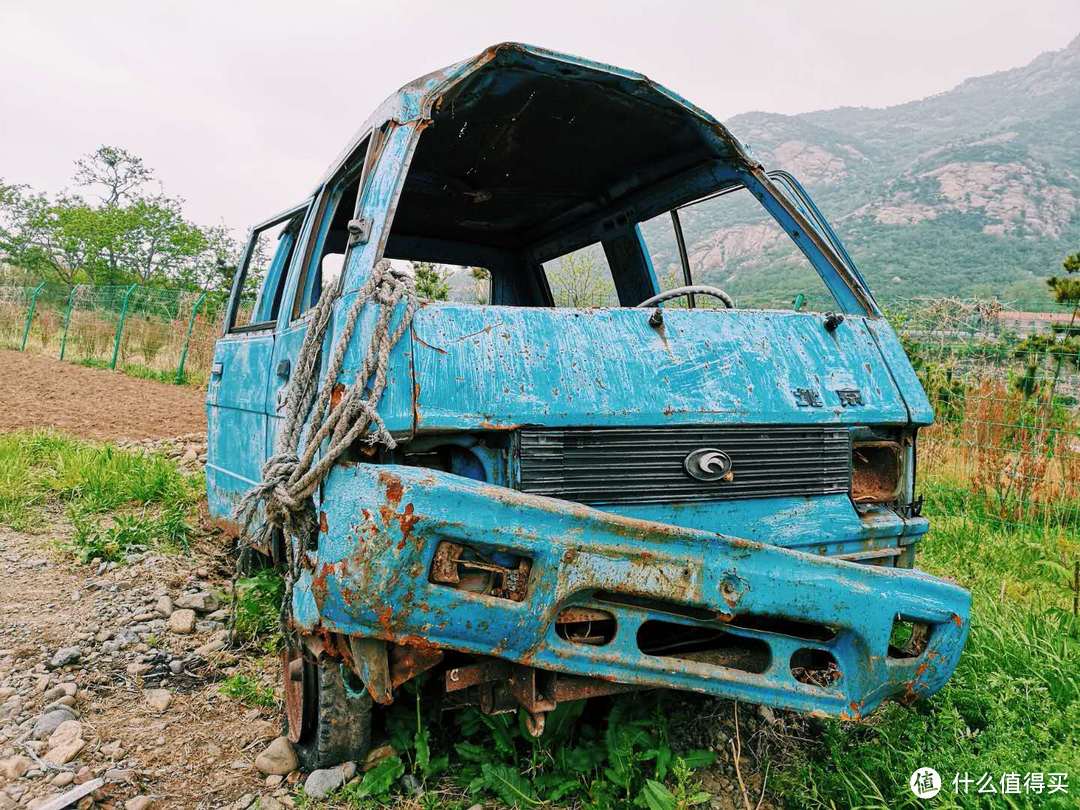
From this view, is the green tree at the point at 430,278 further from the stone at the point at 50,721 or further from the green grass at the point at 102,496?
the stone at the point at 50,721

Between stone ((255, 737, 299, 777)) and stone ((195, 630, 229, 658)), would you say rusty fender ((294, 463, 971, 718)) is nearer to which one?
stone ((255, 737, 299, 777))

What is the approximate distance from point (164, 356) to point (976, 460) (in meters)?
15.2

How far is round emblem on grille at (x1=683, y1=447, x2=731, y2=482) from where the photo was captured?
83.2 inches

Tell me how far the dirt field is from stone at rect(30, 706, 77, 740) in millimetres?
6077

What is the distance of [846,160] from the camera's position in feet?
337

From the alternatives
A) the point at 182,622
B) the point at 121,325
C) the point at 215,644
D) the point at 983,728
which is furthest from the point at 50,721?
the point at 121,325

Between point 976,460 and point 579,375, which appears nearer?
point 579,375

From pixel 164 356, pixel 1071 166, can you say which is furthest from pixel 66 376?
pixel 1071 166

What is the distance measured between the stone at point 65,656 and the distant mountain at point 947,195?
82.7ft

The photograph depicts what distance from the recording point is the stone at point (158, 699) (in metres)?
2.72

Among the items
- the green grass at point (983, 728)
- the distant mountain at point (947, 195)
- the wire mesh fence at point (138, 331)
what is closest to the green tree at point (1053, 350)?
the green grass at point (983, 728)

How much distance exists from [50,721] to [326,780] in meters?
1.08

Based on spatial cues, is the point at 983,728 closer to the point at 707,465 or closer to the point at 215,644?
the point at 707,465

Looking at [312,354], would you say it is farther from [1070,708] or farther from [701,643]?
[1070,708]
